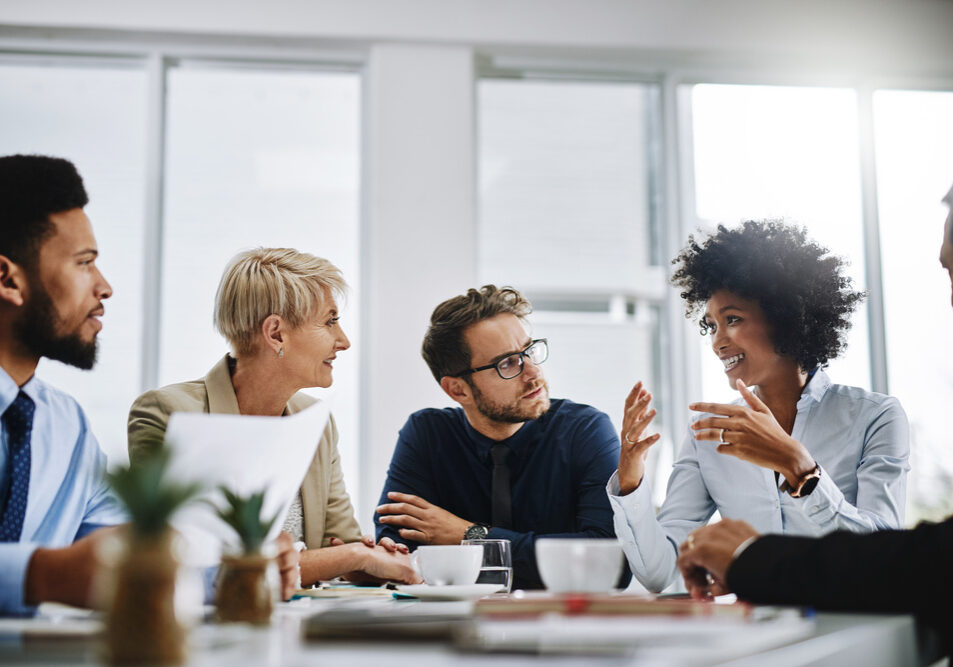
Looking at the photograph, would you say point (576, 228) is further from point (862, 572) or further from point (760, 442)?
point (862, 572)

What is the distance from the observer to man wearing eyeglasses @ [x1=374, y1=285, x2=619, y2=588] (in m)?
2.31

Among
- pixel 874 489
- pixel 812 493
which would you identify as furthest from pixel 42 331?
pixel 874 489

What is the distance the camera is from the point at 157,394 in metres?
2.14

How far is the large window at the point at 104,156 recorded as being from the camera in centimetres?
375

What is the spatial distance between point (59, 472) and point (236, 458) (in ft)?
2.18

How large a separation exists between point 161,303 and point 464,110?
1.54 metres

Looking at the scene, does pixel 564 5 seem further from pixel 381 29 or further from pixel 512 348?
pixel 512 348

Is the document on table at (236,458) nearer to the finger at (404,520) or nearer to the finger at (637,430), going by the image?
the finger at (637,430)

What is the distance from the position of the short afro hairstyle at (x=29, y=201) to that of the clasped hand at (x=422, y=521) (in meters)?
1.06

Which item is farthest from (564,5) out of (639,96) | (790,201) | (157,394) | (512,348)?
(157,394)

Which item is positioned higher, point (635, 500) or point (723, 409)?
point (723, 409)

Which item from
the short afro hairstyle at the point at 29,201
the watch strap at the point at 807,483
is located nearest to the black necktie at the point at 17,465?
the short afro hairstyle at the point at 29,201

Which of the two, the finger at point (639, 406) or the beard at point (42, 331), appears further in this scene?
the finger at point (639, 406)

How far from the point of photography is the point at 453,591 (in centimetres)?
143
